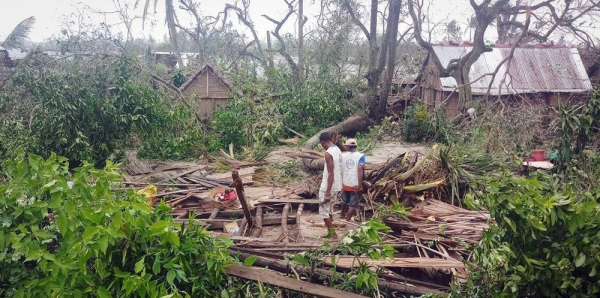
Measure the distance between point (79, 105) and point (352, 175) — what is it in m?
6.36

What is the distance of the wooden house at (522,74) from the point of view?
16.4 m

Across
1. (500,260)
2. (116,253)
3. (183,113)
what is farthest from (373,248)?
(183,113)

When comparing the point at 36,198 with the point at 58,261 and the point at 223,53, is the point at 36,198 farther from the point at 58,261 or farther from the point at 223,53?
the point at 223,53

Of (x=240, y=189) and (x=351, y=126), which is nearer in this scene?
(x=240, y=189)

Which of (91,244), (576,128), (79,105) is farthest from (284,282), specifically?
(79,105)

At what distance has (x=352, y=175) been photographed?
6.82m

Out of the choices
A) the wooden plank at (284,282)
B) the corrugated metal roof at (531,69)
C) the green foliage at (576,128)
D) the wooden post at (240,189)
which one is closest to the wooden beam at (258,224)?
the wooden post at (240,189)

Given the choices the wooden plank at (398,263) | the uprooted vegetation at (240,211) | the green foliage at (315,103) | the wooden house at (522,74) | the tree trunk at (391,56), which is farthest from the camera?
the wooden house at (522,74)

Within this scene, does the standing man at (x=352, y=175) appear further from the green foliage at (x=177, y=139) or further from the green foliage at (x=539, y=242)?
the green foliage at (x=177, y=139)

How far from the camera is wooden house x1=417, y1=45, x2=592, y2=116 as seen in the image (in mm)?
16422

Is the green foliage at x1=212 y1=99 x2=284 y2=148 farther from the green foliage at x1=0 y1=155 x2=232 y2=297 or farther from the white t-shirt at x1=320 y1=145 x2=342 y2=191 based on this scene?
the green foliage at x1=0 y1=155 x2=232 y2=297

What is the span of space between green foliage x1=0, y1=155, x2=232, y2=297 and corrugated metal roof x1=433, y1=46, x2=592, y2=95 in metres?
14.6

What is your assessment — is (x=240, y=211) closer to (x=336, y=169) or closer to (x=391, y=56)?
(x=336, y=169)

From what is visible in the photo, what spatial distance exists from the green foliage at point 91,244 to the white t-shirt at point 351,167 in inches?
132
